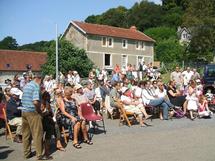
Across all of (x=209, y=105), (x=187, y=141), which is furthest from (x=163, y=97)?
(x=187, y=141)

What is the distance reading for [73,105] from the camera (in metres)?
10.8

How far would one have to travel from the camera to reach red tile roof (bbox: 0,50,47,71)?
65812 millimetres

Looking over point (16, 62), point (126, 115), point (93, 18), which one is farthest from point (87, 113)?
point (93, 18)

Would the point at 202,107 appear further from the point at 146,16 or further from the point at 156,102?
the point at 146,16

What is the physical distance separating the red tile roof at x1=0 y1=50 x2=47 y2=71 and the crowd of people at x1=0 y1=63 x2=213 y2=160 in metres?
47.6

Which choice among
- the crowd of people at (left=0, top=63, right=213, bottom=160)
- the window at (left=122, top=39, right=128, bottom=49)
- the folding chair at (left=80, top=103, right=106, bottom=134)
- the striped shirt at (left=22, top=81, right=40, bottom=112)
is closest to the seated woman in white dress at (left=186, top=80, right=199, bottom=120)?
the crowd of people at (left=0, top=63, right=213, bottom=160)

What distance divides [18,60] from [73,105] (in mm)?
59086

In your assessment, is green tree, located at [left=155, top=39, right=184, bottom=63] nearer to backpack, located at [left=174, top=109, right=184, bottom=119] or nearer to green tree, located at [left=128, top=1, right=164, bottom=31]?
green tree, located at [left=128, top=1, right=164, bottom=31]

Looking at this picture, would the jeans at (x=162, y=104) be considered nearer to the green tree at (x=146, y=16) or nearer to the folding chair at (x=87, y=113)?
the folding chair at (x=87, y=113)

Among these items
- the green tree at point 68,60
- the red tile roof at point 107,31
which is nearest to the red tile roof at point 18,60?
the red tile roof at point 107,31

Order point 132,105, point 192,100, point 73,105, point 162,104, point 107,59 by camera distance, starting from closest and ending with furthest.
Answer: point 73,105, point 132,105, point 162,104, point 192,100, point 107,59

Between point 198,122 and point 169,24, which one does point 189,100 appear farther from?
point 169,24

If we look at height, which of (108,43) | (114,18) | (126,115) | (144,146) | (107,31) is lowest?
(144,146)

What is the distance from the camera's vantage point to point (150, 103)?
14695 mm
